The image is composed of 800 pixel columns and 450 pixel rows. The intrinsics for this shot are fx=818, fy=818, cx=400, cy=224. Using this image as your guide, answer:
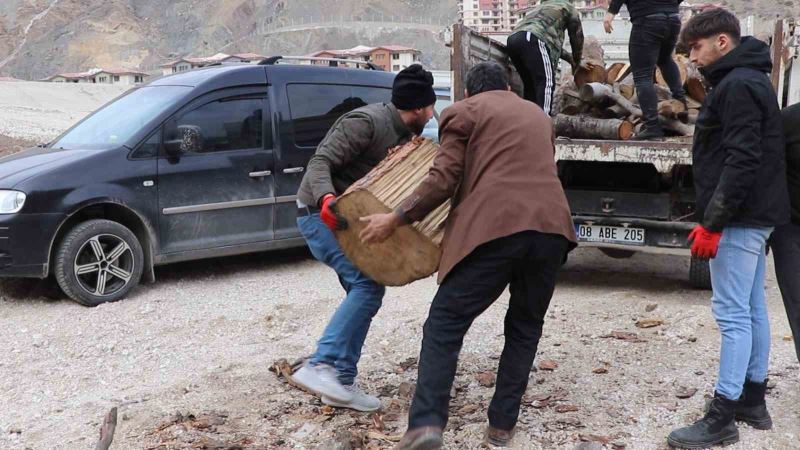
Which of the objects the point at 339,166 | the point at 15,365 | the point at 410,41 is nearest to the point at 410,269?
the point at 339,166

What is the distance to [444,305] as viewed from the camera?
3.51 m

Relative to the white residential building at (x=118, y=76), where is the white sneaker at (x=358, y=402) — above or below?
A: above

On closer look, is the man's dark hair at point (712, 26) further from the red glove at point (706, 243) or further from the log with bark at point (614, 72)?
the log with bark at point (614, 72)

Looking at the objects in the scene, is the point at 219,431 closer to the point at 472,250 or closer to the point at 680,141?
the point at 472,250

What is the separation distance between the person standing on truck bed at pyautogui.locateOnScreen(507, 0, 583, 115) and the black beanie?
2.63 metres

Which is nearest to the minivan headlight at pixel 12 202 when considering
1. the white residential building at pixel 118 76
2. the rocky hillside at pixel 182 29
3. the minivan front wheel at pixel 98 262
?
the minivan front wheel at pixel 98 262

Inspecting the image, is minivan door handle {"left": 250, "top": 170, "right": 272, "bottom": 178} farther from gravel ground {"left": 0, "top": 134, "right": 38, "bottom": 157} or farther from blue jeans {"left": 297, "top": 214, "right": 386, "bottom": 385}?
gravel ground {"left": 0, "top": 134, "right": 38, "bottom": 157}

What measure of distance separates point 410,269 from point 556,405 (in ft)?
3.64

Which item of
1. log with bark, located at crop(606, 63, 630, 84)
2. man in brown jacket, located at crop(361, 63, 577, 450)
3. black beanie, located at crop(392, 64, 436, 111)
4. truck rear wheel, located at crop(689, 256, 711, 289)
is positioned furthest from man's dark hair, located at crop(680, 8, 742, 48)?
log with bark, located at crop(606, 63, 630, 84)

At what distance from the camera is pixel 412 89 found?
159 inches

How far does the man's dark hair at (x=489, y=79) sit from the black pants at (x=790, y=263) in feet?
4.71

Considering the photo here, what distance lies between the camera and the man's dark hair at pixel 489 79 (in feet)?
11.9

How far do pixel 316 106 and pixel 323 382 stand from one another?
4097 millimetres

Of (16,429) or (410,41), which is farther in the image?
(410,41)
